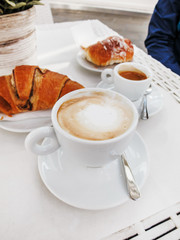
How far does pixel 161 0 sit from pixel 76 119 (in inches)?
52.0

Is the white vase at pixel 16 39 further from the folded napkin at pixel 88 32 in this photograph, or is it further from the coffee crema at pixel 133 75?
the folded napkin at pixel 88 32

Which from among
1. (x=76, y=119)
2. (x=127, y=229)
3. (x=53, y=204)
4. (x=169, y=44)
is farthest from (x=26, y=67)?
(x=169, y=44)

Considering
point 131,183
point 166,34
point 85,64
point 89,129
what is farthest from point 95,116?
point 166,34

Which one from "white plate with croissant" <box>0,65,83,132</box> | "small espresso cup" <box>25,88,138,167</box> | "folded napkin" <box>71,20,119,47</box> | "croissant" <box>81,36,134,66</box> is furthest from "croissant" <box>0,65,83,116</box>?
"folded napkin" <box>71,20,119,47</box>

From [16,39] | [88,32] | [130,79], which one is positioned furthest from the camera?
[88,32]

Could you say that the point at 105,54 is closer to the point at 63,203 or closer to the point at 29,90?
the point at 29,90

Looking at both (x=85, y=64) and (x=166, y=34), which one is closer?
(x=85, y=64)

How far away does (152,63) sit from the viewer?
0.89 m

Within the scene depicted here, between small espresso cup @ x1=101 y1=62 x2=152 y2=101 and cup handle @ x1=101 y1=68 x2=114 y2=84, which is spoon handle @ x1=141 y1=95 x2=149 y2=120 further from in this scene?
cup handle @ x1=101 y1=68 x2=114 y2=84

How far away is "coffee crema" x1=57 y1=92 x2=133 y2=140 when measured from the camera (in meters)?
0.38

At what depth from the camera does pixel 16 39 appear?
21.3 inches

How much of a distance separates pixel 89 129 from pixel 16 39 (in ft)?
1.20

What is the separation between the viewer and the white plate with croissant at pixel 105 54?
0.83 meters

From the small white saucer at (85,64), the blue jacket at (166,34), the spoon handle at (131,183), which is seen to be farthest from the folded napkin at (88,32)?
the spoon handle at (131,183)
